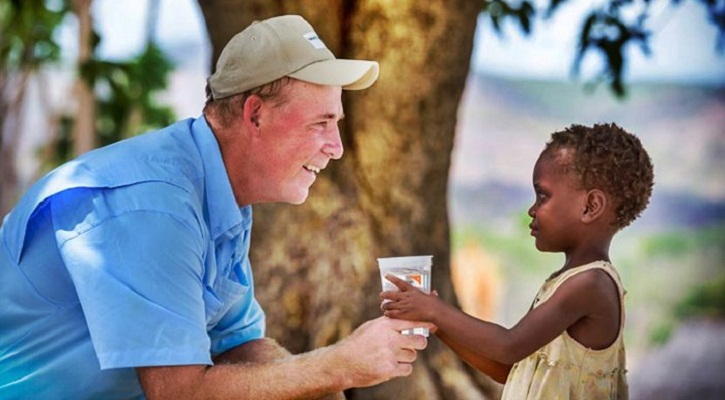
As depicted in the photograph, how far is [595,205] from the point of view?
10.6 ft

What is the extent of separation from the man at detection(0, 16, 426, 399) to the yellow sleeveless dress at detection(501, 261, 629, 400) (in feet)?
1.35

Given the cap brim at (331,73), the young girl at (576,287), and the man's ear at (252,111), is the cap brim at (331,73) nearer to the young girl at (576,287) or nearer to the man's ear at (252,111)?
the man's ear at (252,111)

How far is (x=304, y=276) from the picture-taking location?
17.6 feet

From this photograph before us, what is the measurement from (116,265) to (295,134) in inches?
24.6

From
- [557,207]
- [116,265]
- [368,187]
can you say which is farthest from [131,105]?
[116,265]

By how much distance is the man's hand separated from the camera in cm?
291

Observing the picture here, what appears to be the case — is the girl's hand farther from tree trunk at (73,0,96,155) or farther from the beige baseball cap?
tree trunk at (73,0,96,155)

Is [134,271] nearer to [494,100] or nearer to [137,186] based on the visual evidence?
[137,186]

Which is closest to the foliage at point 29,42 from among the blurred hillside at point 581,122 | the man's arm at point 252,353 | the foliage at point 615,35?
the blurred hillside at point 581,122

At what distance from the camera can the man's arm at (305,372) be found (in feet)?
9.45

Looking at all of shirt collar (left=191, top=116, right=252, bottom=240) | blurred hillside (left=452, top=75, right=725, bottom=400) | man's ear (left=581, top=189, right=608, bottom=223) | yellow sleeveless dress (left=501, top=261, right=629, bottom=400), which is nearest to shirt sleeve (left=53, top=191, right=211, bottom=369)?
shirt collar (left=191, top=116, right=252, bottom=240)

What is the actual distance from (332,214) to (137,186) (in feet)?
7.87

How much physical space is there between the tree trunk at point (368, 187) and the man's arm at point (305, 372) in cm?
227

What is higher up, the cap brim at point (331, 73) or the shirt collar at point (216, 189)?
the cap brim at point (331, 73)
